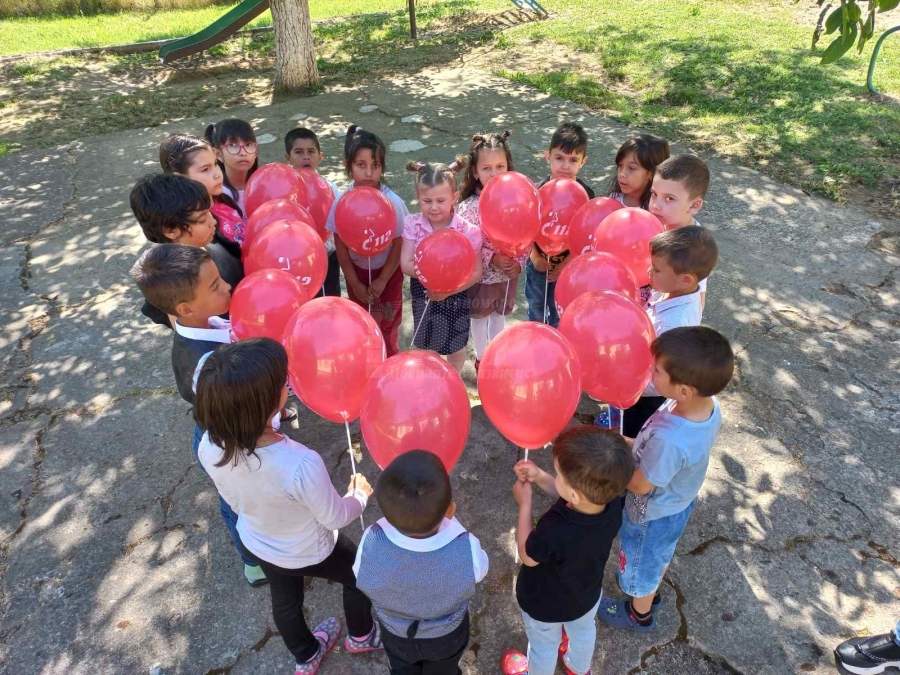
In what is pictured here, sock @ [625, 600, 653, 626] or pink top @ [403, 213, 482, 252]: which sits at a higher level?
pink top @ [403, 213, 482, 252]

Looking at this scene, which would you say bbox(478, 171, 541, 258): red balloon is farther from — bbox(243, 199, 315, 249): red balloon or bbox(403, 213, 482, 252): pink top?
bbox(243, 199, 315, 249): red balloon

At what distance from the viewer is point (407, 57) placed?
10.4m

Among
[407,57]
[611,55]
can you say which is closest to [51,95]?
[407,57]

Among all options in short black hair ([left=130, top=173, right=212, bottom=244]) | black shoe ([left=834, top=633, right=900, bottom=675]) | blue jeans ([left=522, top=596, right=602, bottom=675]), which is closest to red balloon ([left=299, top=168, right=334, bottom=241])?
short black hair ([left=130, top=173, right=212, bottom=244])

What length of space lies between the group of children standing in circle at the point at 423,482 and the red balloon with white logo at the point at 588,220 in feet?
0.82

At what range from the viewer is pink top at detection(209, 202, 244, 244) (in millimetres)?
2914

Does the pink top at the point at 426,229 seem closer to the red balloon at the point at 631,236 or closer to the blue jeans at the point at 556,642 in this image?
the red balloon at the point at 631,236

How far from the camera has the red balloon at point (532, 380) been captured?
199 centimetres

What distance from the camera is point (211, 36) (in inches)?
403

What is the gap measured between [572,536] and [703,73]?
8.74 m

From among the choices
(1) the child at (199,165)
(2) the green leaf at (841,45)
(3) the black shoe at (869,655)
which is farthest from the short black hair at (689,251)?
(1) the child at (199,165)

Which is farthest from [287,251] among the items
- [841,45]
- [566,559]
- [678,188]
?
[841,45]

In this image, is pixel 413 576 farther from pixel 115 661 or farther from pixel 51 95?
pixel 51 95

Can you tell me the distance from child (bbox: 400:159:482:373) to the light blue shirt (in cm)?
136
